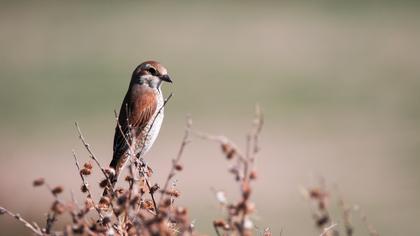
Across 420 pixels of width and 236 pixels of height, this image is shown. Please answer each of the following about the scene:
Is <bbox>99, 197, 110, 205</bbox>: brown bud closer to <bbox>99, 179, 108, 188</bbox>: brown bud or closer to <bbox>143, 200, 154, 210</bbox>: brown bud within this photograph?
<bbox>99, 179, 108, 188</bbox>: brown bud

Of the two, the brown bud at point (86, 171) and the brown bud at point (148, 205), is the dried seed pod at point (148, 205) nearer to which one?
the brown bud at point (148, 205)

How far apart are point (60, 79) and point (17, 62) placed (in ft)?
13.2

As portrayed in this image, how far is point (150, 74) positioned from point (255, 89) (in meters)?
33.7

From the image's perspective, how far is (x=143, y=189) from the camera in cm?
382

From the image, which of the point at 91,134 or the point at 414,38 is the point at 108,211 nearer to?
the point at 91,134

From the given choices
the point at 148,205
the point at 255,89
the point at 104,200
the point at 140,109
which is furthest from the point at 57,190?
the point at 255,89

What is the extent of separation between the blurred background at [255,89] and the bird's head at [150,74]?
13.0m

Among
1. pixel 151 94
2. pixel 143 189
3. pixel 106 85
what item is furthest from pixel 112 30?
pixel 143 189

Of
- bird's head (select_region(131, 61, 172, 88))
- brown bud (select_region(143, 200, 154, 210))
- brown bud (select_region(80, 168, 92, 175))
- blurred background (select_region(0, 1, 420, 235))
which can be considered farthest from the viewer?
blurred background (select_region(0, 1, 420, 235))

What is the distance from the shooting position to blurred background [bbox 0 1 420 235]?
2762cm

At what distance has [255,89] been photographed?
40.8 metres

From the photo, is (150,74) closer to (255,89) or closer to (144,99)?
(144,99)

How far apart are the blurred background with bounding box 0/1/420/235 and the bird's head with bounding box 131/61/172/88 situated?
42.6ft

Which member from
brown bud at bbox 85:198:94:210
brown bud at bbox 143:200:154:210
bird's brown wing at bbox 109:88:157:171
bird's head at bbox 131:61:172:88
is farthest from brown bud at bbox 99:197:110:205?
bird's head at bbox 131:61:172:88
